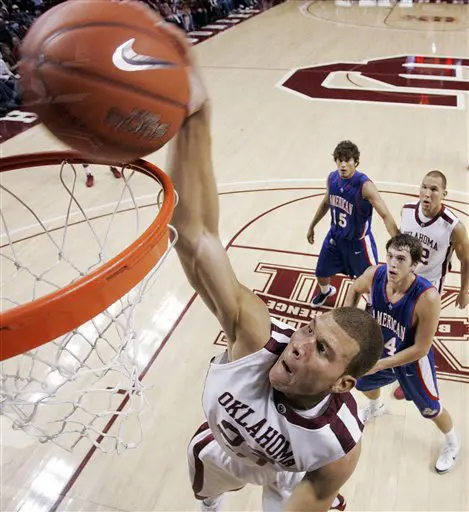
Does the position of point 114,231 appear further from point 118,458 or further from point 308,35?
point 308,35

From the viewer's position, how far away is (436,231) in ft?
10.2

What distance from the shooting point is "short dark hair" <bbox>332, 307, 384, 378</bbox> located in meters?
1.53

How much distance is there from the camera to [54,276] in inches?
165

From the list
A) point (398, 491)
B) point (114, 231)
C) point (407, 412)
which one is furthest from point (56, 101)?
point (114, 231)

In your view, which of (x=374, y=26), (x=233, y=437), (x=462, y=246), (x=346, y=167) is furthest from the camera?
(x=374, y=26)

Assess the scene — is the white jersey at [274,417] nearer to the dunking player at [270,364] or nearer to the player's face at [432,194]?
the dunking player at [270,364]

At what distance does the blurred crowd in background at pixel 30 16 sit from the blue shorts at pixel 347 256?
210 cm

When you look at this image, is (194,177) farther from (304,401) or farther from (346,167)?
(346,167)

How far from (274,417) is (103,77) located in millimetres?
1064

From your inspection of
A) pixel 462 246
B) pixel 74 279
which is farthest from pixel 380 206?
pixel 74 279

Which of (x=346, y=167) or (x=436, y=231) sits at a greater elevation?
(x=346, y=167)

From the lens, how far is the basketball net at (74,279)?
2307mm

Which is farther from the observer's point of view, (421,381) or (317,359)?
(421,381)

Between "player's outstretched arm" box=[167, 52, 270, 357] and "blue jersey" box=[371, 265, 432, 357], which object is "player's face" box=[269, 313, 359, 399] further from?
"blue jersey" box=[371, 265, 432, 357]
